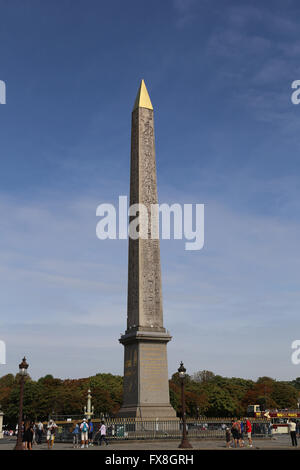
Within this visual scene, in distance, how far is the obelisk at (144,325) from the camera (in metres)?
30.8

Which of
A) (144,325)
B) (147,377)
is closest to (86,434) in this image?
(147,377)

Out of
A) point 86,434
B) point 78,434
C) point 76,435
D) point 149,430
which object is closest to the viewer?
point 86,434

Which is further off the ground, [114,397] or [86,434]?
[86,434]

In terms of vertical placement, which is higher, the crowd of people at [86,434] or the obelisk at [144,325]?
the obelisk at [144,325]

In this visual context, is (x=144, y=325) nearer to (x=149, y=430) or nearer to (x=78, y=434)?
(x=149, y=430)

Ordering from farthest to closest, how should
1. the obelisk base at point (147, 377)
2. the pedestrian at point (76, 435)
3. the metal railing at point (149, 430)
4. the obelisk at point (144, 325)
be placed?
1. the obelisk at point (144, 325)
2. the obelisk base at point (147, 377)
3. the metal railing at point (149, 430)
4. the pedestrian at point (76, 435)

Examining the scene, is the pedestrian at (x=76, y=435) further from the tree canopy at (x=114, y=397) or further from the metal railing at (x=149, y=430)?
the tree canopy at (x=114, y=397)

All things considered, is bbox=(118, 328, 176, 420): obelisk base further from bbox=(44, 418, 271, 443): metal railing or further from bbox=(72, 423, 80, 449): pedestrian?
bbox=(72, 423, 80, 449): pedestrian

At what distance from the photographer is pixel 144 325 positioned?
103 feet

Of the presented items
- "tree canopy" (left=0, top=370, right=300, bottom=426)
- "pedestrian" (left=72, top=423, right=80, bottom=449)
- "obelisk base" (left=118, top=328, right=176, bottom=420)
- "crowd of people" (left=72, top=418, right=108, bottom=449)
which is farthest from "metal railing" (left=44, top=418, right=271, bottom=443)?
"tree canopy" (left=0, top=370, right=300, bottom=426)

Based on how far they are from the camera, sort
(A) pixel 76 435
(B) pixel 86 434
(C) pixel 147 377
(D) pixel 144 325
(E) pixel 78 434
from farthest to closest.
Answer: (D) pixel 144 325 < (C) pixel 147 377 < (A) pixel 76 435 < (E) pixel 78 434 < (B) pixel 86 434

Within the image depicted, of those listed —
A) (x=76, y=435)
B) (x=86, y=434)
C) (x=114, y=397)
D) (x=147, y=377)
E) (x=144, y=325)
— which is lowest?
(x=114, y=397)

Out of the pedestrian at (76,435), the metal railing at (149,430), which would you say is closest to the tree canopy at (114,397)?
the metal railing at (149,430)

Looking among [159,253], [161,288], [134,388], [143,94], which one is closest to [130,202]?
[159,253]
